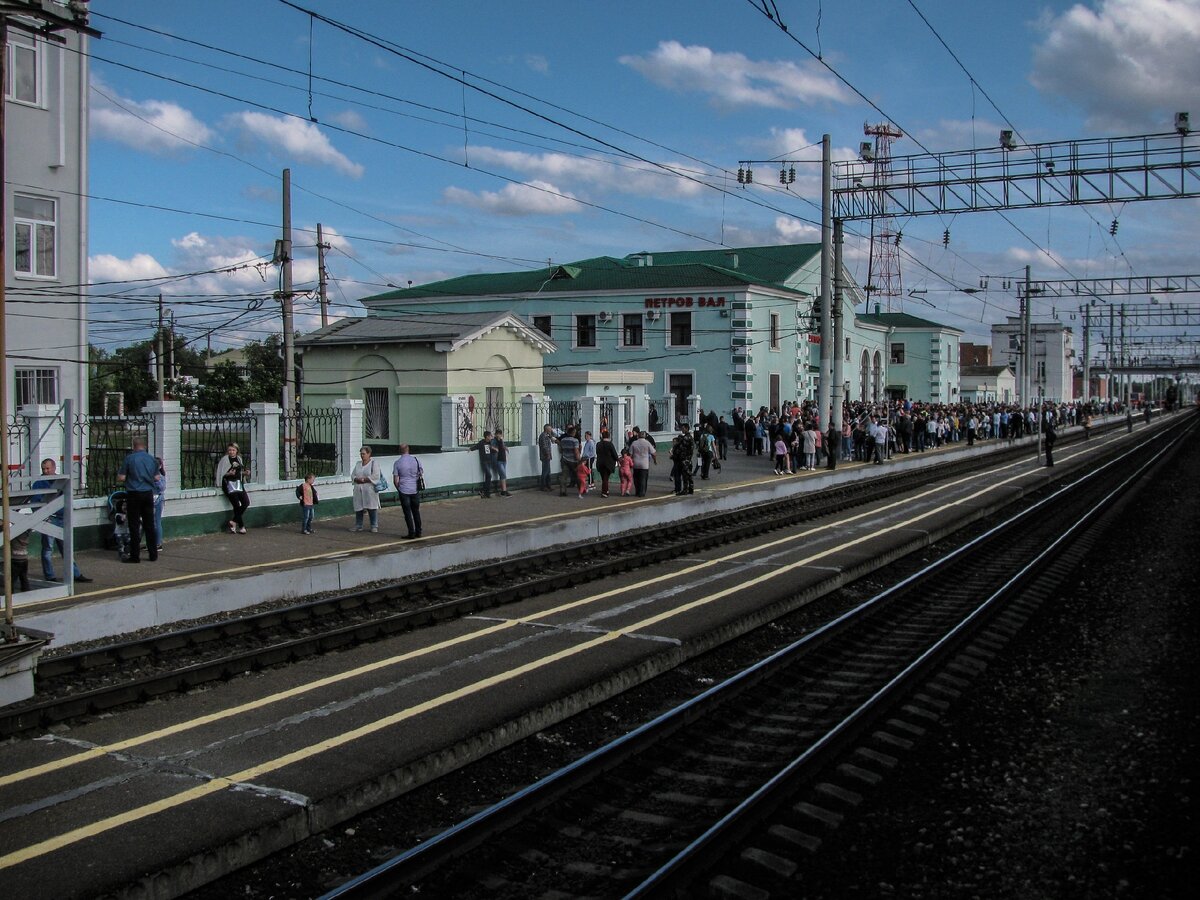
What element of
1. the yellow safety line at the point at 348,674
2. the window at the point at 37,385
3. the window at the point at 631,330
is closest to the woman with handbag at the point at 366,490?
the yellow safety line at the point at 348,674

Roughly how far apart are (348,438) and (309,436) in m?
0.74

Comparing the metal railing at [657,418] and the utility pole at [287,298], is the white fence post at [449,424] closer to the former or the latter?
the utility pole at [287,298]

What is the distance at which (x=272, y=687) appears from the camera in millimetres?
9117

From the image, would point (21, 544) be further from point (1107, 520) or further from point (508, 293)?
point (508, 293)

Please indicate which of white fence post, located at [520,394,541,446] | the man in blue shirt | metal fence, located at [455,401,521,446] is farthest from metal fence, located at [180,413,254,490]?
white fence post, located at [520,394,541,446]

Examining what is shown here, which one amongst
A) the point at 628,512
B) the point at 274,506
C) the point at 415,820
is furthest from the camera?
the point at 628,512

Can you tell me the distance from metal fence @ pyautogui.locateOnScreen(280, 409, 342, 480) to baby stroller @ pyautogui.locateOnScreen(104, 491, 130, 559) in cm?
416

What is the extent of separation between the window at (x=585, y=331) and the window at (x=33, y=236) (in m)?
26.7

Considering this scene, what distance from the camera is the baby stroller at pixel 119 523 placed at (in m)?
14.6

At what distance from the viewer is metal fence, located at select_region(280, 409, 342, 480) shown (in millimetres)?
19500

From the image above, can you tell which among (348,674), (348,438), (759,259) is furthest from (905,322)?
(348,674)

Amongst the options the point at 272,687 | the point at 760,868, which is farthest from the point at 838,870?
the point at 272,687

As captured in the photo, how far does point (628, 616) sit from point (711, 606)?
1.16 m

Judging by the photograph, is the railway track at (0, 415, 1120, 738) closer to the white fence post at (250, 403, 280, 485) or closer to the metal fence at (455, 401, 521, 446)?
the white fence post at (250, 403, 280, 485)
